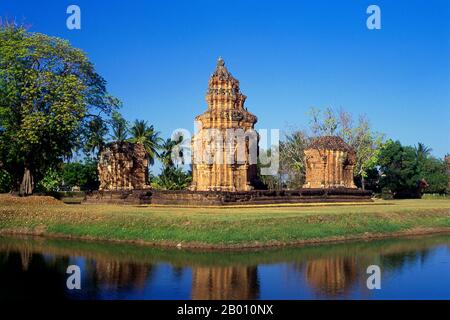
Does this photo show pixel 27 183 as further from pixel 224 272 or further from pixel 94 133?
pixel 224 272

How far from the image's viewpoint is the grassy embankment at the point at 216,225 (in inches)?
905

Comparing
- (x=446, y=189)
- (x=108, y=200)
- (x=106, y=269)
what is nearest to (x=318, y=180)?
(x=108, y=200)

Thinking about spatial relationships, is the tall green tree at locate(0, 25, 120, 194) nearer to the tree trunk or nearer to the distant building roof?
the tree trunk

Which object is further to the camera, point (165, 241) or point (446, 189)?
point (446, 189)

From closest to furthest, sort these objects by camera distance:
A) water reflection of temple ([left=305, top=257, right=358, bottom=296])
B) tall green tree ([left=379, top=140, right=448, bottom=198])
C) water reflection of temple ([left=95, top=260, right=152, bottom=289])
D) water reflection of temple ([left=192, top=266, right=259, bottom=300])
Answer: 1. water reflection of temple ([left=192, top=266, right=259, bottom=300])
2. water reflection of temple ([left=305, top=257, right=358, bottom=296])
3. water reflection of temple ([left=95, top=260, right=152, bottom=289])
4. tall green tree ([left=379, top=140, right=448, bottom=198])

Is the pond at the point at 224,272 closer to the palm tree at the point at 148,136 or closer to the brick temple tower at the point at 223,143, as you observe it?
the brick temple tower at the point at 223,143

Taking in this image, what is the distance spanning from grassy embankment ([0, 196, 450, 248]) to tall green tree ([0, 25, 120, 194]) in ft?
18.3

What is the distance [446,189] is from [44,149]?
192 ft

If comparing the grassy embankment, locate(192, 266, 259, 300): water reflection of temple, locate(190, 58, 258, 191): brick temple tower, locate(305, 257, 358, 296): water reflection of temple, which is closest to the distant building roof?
locate(190, 58, 258, 191): brick temple tower

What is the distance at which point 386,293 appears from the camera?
1502 cm

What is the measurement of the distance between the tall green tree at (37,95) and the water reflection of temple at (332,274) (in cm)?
2201

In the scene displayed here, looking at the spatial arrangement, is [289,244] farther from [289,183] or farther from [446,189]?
[446,189]

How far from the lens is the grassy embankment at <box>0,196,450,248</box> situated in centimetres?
2298
